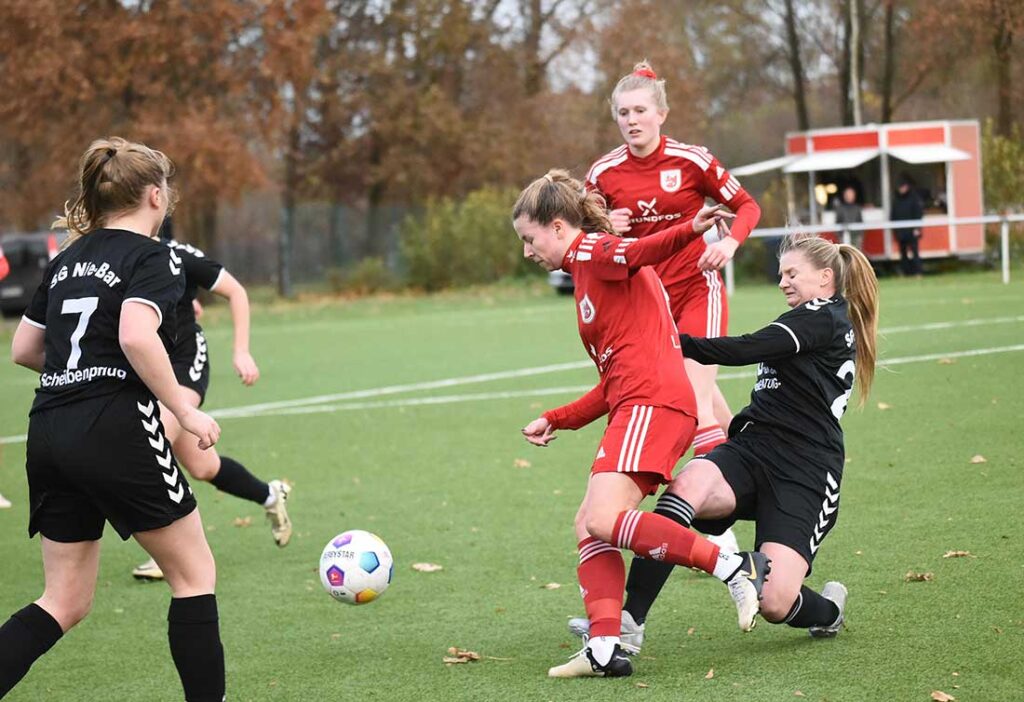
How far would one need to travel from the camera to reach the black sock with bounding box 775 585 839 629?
5059mm

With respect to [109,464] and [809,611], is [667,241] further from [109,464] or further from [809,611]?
[109,464]

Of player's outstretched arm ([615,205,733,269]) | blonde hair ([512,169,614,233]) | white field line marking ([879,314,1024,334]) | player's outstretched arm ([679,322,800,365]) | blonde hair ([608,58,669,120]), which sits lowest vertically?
white field line marking ([879,314,1024,334])

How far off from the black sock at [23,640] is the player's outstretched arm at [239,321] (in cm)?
217

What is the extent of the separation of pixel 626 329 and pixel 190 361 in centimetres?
287

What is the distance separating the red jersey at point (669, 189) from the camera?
6.81 meters

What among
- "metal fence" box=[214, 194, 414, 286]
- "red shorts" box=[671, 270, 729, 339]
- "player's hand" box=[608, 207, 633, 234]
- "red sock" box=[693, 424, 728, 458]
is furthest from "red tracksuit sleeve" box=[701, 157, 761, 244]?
"metal fence" box=[214, 194, 414, 286]

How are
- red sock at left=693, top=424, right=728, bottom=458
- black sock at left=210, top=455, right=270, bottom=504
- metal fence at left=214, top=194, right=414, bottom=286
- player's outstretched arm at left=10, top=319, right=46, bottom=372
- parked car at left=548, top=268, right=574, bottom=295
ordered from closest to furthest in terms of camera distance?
player's outstretched arm at left=10, top=319, right=46, bottom=372, red sock at left=693, top=424, right=728, bottom=458, black sock at left=210, top=455, right=270, bottom=504, parked car at left=548, top=268, right=574, bottom=295, metal fence at left=214, top=194, right=414, bottom=286

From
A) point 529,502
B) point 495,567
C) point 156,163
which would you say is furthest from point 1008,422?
point 156,163

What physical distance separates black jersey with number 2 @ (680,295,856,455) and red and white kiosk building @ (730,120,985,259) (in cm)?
2333

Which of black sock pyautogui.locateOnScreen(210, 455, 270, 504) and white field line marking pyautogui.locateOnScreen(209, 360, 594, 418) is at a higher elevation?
black sock pyautogui.locateOnScreen(210, 455, 270, 504)

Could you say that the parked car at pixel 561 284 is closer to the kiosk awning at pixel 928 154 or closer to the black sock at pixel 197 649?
the kiosk awning at pixel 928 154

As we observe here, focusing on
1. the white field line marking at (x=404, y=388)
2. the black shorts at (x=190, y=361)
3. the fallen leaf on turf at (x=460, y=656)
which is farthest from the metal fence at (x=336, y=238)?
the fallen leaf on turf at (x=460, y=656)

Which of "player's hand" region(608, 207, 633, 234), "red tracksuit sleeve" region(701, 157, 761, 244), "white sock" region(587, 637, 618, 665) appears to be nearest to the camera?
"white sock" region(587, 637, 618, 665)

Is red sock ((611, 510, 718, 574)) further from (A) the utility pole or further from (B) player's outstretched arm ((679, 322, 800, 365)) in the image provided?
(A) the utility pole
